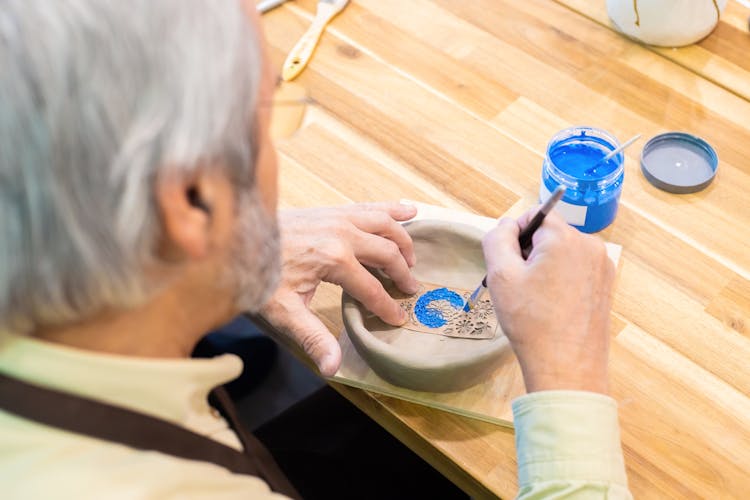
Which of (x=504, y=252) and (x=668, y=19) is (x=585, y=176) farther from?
(x=668, y=19)

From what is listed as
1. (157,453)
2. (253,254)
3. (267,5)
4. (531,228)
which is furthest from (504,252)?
(267,5)

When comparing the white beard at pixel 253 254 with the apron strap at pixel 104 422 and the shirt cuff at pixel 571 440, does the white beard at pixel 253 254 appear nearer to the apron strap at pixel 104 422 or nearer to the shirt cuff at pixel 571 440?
the apron strap at pixel 104 422

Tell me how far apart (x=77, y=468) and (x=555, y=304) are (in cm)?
49

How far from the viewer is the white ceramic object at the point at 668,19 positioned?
48.4 inches

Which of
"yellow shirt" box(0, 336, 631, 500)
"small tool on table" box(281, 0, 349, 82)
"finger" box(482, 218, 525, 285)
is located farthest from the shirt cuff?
"small tool on table" box(281, 0, 349, 82)

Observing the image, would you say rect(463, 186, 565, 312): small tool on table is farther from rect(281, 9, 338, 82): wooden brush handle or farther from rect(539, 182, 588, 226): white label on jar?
rect(281, 9, 338, 82): wooden brush handle

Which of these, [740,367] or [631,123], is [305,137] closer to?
[631,123]

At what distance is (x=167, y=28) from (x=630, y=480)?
2.21 feet

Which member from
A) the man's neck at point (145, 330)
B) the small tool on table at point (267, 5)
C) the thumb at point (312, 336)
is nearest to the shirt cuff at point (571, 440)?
the thumb at point (312, 336)

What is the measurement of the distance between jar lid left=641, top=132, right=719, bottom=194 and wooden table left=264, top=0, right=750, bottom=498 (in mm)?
17

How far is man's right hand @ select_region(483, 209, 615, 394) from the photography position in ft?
2.66

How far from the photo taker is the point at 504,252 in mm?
860

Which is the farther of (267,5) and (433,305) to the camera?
(267,5)

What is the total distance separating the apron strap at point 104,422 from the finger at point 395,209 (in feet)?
1.31
